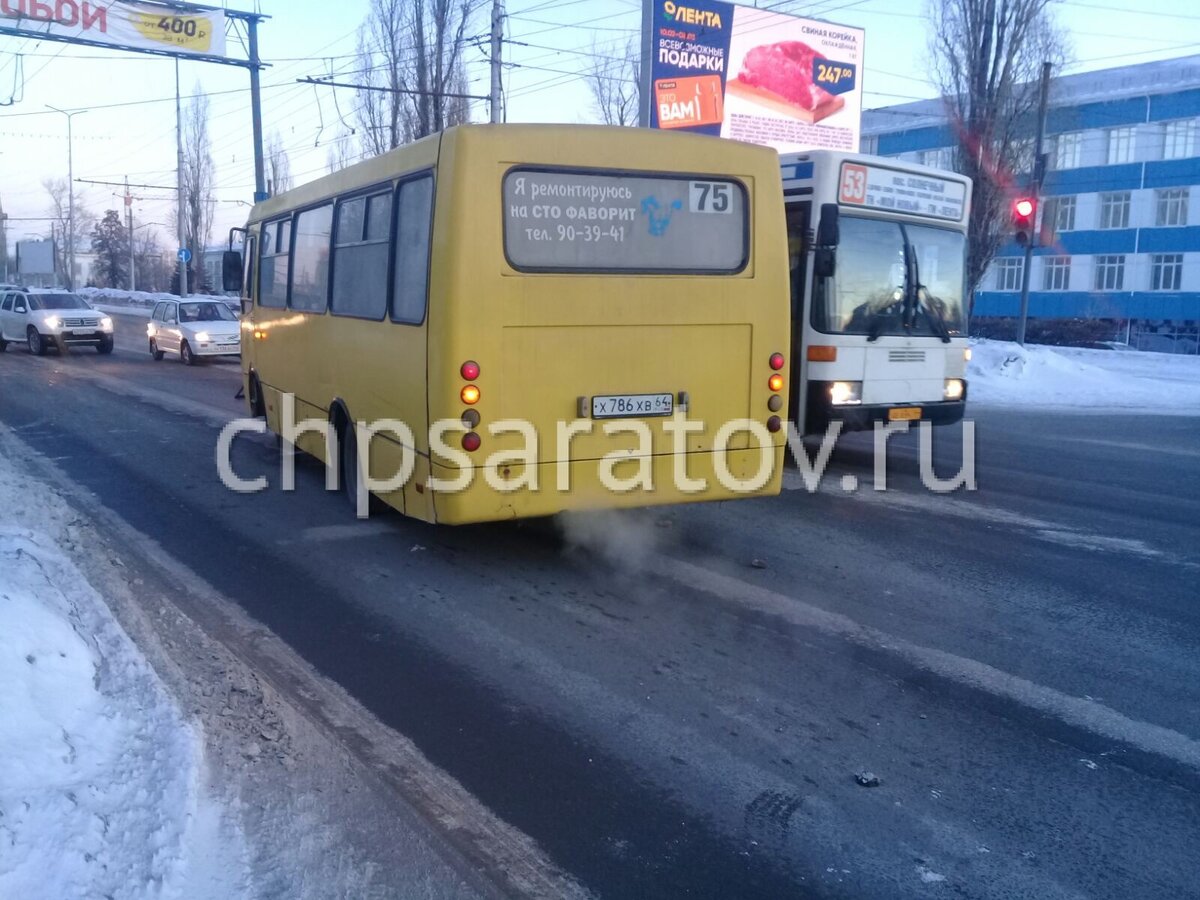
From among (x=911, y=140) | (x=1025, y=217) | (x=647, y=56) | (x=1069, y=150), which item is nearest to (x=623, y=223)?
(x=1025, y=217)

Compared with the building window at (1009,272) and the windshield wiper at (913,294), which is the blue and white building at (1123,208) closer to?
the building window at (1009,272)

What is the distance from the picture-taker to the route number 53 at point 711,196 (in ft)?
23.9

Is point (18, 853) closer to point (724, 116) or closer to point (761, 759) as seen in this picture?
point (761, 759)

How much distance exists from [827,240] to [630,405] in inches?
141

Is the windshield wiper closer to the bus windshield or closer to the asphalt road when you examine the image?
the bus windshield

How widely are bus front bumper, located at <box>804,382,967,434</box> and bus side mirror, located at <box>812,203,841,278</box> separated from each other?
114cm

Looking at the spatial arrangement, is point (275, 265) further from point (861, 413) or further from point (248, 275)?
point (861, 413)

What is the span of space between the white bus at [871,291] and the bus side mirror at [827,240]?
0.01 metres

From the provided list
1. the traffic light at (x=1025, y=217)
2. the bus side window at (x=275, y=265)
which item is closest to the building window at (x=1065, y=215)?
the traffic light at (x=1025, y=217)

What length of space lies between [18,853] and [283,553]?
4.76m

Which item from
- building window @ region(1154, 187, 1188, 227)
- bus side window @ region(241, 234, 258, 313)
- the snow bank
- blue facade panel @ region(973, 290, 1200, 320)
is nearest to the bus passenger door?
bus side window @ region(241, 234, 258, 313)

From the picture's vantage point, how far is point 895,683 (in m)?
5.40

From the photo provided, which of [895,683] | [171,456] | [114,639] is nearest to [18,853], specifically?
[114,639]

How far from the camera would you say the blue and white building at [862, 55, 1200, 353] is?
49031 millimetres
